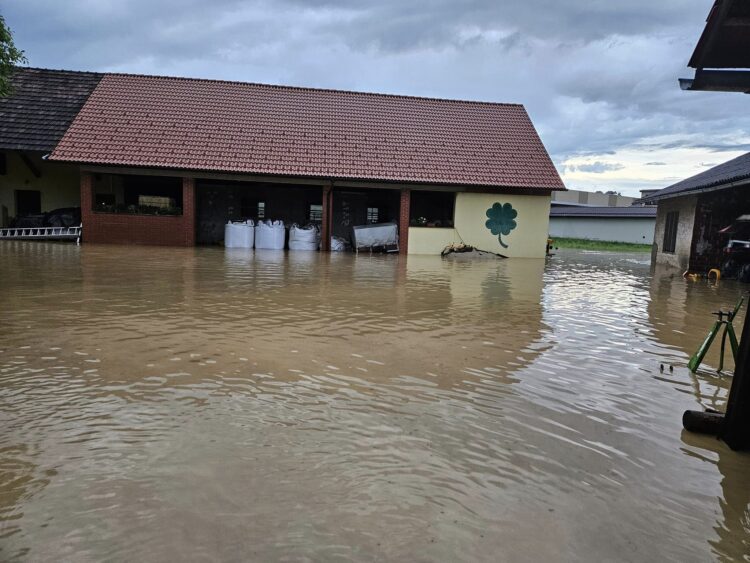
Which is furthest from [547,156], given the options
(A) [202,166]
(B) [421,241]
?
(A) [202,166]

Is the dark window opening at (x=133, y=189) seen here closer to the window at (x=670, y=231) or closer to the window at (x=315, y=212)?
the window at (x=315, y=212)

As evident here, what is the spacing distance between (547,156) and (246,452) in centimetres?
2115

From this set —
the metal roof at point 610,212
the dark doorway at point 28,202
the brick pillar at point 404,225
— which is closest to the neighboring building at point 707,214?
the brick pillar at point 404,225

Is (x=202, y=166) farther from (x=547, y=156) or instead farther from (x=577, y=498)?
(x=577, y=498)

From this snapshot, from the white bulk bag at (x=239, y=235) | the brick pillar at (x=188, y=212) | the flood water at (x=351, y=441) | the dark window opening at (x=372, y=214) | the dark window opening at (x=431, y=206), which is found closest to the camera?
the flood water at (x=351, y=441)

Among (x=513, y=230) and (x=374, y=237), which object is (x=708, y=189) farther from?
(x=374, y=237)

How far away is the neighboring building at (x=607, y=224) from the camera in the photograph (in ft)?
131

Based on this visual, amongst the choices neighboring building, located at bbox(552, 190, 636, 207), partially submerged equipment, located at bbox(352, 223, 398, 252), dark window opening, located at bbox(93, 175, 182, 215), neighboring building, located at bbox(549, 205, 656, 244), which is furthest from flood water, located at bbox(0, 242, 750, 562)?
neighboring building, located at bbox(552, 190, 636, 207)

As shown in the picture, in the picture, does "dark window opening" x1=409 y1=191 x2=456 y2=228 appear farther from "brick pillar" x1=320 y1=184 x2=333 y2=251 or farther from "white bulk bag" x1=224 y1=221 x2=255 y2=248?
"white bulk bag" x1=224 y1=221 x2=255 y2=248

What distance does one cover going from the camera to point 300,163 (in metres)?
19.4

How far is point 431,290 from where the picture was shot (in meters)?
9.95

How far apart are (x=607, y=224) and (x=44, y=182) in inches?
1390

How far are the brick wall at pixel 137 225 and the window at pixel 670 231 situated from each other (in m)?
15.9

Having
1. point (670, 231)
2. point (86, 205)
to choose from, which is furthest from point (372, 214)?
point (670, 231)
